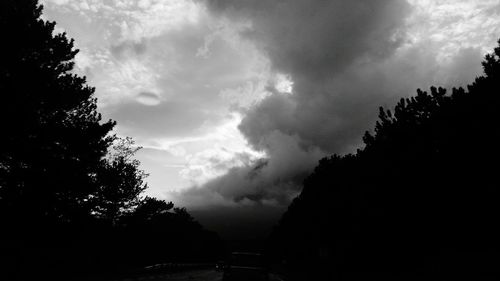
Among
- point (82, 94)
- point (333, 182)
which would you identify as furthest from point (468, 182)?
point (333, 182)

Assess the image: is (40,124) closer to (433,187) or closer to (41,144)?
(41,144)

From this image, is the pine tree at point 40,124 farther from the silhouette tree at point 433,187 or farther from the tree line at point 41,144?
the silhouette tree at point 433,187

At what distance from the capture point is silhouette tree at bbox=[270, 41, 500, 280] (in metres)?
25.6

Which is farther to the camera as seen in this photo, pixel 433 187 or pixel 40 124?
pixel 433 187

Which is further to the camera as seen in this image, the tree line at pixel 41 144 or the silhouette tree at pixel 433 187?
the silhouette tree at pixel 433 187

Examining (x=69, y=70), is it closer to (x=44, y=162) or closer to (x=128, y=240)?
(x=44, y=162)

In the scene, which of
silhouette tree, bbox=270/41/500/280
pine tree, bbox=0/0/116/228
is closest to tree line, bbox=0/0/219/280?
pine tree, bbox=0/0/116/228

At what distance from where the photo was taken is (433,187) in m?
28.0

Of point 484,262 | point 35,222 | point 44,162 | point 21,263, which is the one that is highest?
point 44,162

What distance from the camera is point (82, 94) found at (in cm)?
2564

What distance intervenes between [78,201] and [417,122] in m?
23.8

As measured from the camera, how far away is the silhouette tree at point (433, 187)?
1009 inches

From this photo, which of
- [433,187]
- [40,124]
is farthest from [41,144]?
[433,187]

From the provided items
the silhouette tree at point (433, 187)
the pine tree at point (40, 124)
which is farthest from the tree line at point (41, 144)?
the silhouette tree at point (433, 187)
